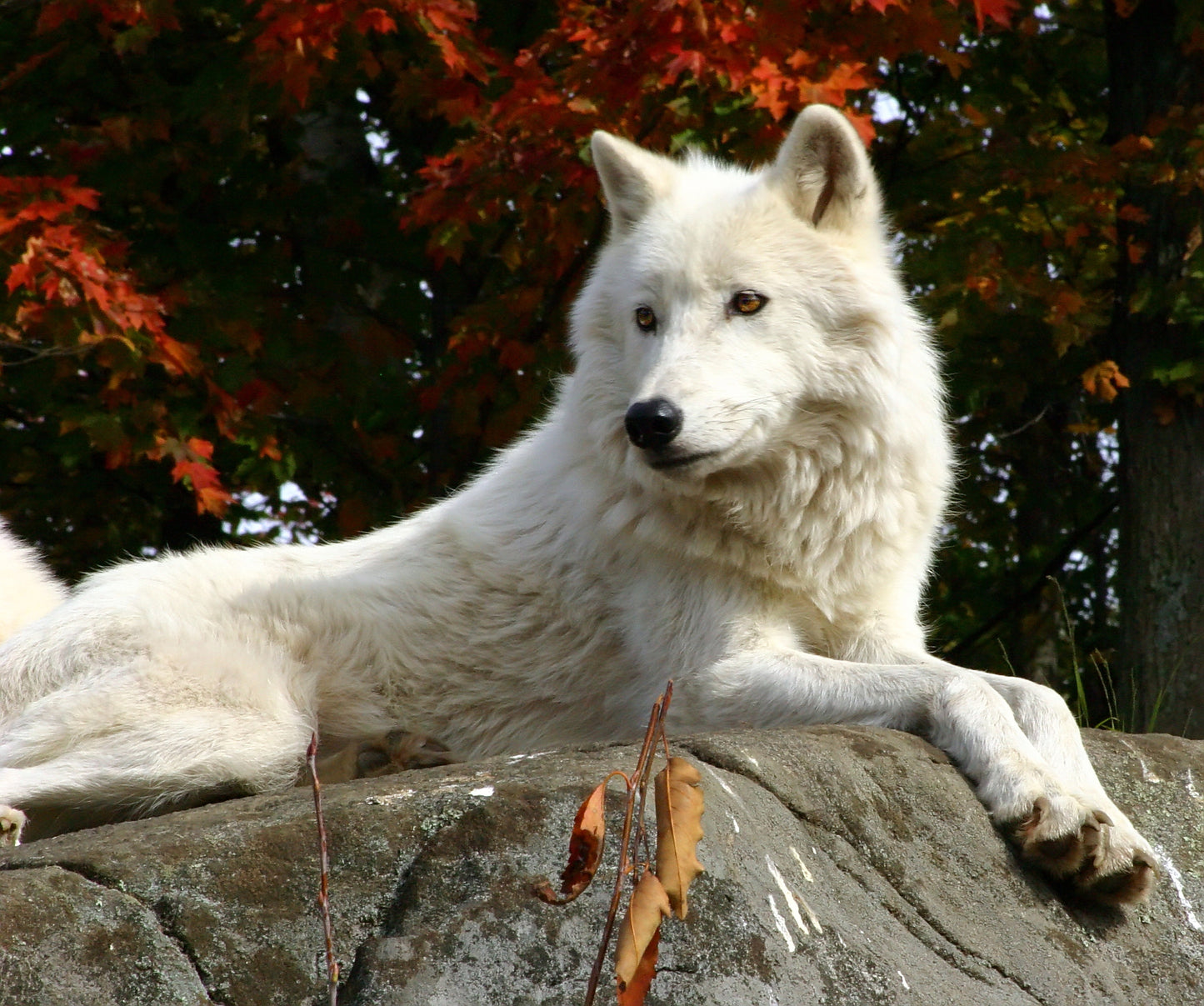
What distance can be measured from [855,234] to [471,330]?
2893 millimetres

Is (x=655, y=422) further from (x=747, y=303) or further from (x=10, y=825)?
(x=10, y=825)

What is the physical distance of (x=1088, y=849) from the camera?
309 centimetres

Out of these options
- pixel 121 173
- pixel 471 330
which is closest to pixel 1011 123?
pixel 471 330

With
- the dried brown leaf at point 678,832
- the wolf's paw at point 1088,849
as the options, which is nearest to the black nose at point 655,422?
the wolf's paw at point 1088,849

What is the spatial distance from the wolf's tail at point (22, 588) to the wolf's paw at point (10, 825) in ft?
4.20

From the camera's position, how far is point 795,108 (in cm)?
583

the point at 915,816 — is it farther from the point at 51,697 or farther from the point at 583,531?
the point at 51,697

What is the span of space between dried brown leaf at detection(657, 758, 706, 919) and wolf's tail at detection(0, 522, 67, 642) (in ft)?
10.8

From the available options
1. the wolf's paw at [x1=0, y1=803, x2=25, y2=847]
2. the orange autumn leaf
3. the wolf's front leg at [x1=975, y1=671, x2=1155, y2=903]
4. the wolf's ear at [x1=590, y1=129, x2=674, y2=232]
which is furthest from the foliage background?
the wolf's paw at [x1=0, y1=803, x2=25, y2=847]

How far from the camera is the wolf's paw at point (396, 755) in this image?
404cm

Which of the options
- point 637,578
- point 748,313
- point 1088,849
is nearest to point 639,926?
point 1088,849

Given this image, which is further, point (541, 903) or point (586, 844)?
point (541, 903)

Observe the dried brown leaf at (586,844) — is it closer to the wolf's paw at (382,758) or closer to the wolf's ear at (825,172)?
the wolf's paw at (382,758)

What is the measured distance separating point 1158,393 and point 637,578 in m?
4.09
